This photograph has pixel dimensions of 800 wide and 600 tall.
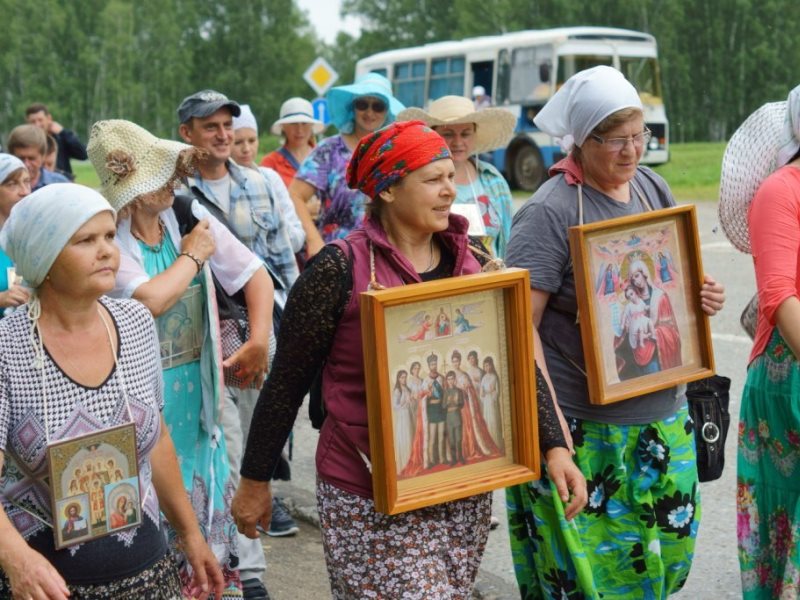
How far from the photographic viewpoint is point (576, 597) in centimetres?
399

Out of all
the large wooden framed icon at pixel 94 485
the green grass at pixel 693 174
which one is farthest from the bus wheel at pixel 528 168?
the large wooden framed icon at pixel 94 485

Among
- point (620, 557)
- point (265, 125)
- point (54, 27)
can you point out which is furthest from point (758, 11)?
point (620, 557)

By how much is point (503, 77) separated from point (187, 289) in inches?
1026

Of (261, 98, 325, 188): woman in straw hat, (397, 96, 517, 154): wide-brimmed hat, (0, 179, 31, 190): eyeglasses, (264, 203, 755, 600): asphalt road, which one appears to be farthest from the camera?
(261, 98, 325, 188): woman in straw hat

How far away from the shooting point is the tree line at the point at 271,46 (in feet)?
174

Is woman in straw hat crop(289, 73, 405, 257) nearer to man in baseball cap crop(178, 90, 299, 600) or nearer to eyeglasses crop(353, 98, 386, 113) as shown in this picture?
eyeglasses crop(353, 98, 386, 113)

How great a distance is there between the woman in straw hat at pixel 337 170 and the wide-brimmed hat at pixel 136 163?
2779 mm

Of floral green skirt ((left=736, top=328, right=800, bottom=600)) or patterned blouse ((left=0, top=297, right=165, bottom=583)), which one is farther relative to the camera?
floral green skirt ((left=736, top=328, right=800, bottom=600))

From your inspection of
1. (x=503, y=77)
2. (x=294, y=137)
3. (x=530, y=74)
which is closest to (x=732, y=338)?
(x=294, y=137)

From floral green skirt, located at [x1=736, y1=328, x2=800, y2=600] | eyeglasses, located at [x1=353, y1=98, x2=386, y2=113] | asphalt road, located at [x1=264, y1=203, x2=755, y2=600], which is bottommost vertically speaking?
asphalt road, located at [x1=264, y1=203, x2=755, y2=600]

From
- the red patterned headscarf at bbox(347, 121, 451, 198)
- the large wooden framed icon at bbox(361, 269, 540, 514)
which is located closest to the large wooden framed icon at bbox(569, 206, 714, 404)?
the large wooden framed icon at bbox(361, 269, 540, 514)

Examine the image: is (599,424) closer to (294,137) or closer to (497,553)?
(497,553)

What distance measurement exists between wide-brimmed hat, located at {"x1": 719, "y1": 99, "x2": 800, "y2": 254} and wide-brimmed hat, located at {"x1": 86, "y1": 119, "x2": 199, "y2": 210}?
71.5 inches

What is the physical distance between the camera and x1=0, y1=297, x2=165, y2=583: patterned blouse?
3.00 meters
